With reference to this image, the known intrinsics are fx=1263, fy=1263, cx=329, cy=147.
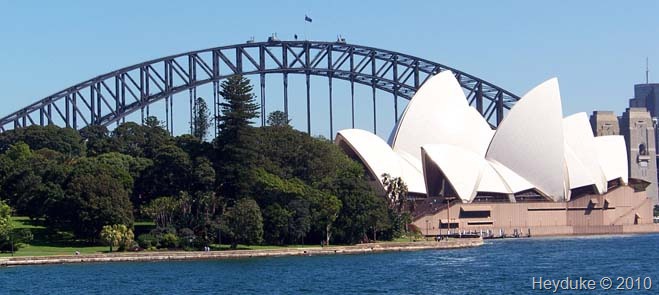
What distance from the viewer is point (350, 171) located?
338 feet

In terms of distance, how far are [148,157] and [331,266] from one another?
144ft

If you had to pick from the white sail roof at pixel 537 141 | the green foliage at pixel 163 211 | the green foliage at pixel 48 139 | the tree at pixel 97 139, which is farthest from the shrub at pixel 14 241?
the white sail roof at pixel 537 141

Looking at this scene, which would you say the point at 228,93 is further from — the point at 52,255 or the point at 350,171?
the point at 52,255

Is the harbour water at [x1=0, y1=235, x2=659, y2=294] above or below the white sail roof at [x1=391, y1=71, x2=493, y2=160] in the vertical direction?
below

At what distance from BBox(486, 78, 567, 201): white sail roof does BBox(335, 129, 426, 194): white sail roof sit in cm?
762

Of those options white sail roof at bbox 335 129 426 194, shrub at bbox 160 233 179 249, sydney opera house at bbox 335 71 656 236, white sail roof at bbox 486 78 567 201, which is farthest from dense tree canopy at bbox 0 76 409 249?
white sail roof at bbox 486 78 567 201

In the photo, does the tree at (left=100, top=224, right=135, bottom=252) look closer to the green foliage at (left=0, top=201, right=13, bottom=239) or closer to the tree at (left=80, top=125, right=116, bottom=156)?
the green foliage at (left=0, top=201, right=13, bottom=239)

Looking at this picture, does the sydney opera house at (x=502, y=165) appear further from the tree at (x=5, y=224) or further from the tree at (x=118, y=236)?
the tree at (x=5, y=224)

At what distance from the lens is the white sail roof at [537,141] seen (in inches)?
4653

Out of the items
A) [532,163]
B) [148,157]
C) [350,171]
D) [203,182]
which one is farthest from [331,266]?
[532,163]

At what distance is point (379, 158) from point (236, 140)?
81.5 feet

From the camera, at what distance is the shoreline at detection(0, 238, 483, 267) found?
75.1 m

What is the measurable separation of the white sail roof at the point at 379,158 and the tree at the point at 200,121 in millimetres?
25675

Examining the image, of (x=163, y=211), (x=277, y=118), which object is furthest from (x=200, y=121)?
(x=163, y=211)
